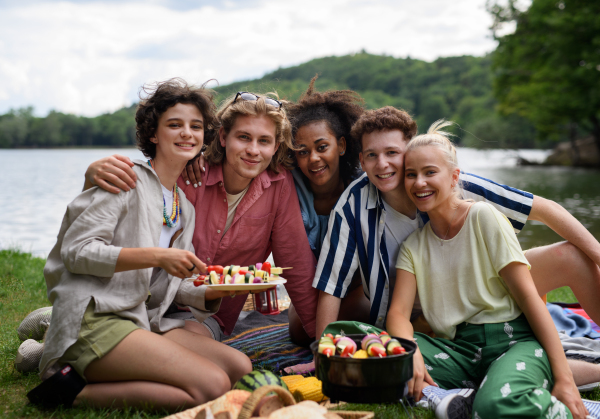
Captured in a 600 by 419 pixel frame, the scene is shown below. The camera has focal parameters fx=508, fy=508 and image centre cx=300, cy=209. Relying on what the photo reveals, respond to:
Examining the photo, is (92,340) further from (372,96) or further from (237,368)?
(372,96)

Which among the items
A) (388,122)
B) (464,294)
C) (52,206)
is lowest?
(52,206)

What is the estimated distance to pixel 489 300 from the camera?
340 centimetres

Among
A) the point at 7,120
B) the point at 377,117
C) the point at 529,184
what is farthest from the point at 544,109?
the point at 7,120

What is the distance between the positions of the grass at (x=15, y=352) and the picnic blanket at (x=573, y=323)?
1.10m

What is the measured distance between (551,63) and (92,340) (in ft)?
103

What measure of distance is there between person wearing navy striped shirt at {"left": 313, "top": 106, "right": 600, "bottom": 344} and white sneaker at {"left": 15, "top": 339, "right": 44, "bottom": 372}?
2.00 metres

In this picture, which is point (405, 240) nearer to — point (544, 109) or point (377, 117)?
point (377, 117)

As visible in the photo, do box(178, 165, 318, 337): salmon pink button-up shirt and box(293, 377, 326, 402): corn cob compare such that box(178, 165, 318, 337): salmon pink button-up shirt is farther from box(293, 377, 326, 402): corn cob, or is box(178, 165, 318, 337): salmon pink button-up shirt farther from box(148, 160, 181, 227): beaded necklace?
box(293, 377, 326, 402): corn cob

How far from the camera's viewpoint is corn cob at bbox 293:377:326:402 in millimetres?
3145

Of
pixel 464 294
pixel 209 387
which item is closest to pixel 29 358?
pixel 209 387

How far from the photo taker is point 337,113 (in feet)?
15.2

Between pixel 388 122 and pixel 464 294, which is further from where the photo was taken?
pixel 388 122

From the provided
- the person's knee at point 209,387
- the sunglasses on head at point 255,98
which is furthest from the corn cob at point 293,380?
the sunglasses on head at point 255,98

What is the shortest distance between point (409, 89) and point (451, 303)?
6930 cm
